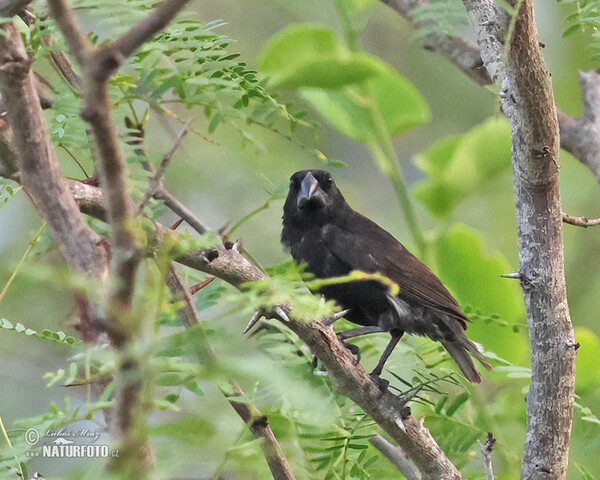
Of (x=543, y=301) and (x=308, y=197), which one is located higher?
(x=308, y=197)

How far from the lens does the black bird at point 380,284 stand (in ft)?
9.61

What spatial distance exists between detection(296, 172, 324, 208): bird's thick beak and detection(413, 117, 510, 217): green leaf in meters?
0.67

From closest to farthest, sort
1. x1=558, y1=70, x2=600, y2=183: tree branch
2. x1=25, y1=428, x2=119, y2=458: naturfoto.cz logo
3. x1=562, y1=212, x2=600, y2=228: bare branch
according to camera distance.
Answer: x1=25, y1=428, x2=119, y2=458: naturfoto.cz logo < x1=562, y1=212, x2=600, y2=228: bare branch < x1=558, y1=70, x2=600, y2=183: tree branch

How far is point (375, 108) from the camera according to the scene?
2.46 metres

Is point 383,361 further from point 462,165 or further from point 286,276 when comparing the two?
point 286,276

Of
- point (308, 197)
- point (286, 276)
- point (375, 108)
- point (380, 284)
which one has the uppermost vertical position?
point (375, 108)

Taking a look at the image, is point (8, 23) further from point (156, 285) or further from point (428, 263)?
point (428, 263)

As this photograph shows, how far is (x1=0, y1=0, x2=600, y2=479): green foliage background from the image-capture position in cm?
99

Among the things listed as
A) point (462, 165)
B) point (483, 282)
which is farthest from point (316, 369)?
point (462, 165)

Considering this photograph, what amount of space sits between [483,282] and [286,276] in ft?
4.92

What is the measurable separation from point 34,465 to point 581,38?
14.9ft

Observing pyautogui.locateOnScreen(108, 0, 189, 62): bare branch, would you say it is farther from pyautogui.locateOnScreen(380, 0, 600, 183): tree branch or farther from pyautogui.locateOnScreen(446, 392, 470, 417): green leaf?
pyautogui.locateOnScreen(380, 0, 600, 183): tree branch

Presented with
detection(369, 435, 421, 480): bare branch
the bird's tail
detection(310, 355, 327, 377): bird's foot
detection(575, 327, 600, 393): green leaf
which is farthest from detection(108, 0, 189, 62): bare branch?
the bird's tail

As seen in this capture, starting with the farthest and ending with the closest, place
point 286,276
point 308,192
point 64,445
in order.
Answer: point 308,192 → point 64,445 → point 286,276
